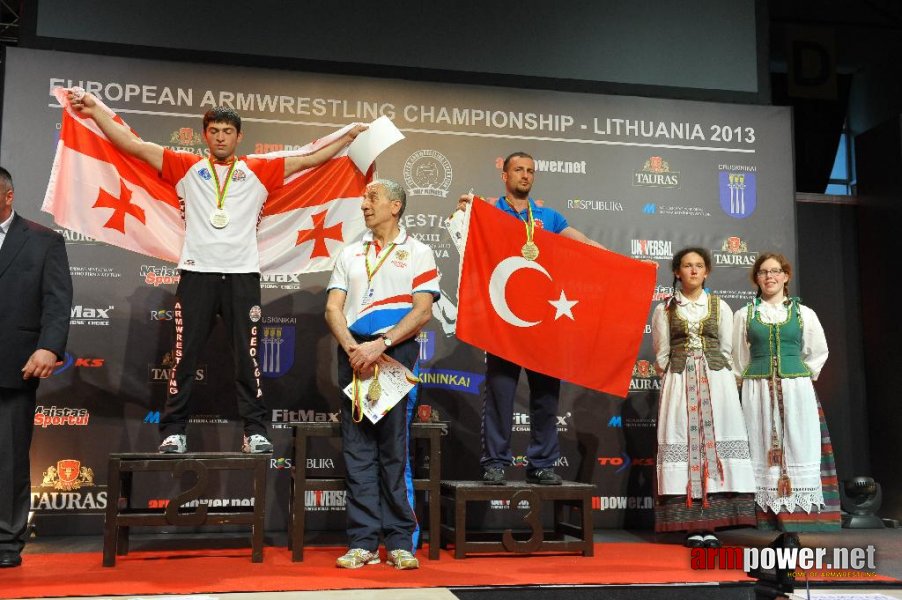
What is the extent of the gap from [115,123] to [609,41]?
330 cm

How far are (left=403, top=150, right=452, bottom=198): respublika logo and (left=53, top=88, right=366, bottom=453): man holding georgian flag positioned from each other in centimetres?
74

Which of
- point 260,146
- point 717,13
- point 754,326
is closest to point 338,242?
point 260,146

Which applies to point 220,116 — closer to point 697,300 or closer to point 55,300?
point 55,300

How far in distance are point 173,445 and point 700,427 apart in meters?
2.66

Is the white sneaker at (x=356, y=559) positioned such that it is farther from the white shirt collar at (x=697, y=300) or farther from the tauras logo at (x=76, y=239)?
the tauras logo at (x=76, y=239)

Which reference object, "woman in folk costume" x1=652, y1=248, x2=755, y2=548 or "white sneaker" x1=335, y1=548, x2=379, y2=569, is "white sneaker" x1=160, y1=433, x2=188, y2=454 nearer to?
"white sneaker" x1=335, y1=548, x2=379, y2=569

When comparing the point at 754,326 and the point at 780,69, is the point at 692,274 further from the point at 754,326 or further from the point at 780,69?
the point at 780,69

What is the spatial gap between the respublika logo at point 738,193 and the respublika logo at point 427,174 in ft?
6.12

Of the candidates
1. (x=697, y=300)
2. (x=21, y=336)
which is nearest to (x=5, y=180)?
(x=21, y=336)

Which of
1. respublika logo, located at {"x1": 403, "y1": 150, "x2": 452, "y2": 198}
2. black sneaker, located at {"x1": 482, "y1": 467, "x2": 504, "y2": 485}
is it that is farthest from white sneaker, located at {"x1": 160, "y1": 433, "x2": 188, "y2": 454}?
respublika logo, located at {"x1": 403, "y1": 150, "x2": 452, "y2": 198}

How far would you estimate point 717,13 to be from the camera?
6164 mm

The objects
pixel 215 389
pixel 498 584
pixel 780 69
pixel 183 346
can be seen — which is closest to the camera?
pixel 498 584

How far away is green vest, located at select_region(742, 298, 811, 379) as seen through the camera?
15.5 feet

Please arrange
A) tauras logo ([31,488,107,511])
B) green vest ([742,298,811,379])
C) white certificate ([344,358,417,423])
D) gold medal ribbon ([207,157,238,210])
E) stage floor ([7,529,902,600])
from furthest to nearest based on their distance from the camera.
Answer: tauras logo ([31,488,107,511])
green vest ([742,298,811,379])
gold medal ribbon ([207,157,238,210])
white certificate ([344,358,417,423])
stage floor ([7,529,902,600])
